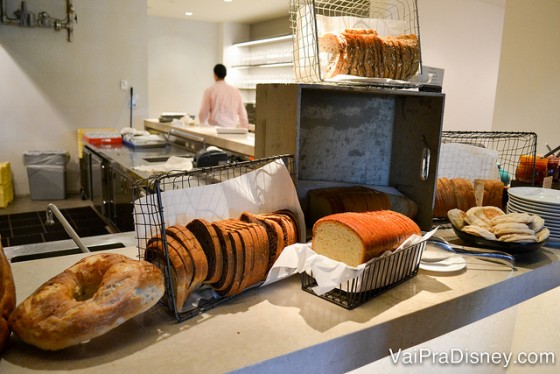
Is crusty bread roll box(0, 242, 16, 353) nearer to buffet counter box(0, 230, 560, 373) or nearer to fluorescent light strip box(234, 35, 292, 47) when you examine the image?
buffet counter box(0, 230, 560, 373)

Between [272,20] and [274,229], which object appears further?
[272,20]

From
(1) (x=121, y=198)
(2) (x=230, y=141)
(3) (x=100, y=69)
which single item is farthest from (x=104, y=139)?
(3) (x=100, y=69)

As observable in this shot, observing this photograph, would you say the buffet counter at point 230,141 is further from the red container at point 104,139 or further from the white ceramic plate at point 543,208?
the white ceramic plate at point 543,208

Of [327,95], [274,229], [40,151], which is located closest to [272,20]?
[40,151]

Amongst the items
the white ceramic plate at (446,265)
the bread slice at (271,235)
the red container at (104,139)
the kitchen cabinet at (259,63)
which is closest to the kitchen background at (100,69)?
the red container at (104,139)

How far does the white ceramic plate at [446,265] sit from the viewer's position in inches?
46.6

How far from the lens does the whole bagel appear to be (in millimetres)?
705

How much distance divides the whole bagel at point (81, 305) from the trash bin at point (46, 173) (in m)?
5.18

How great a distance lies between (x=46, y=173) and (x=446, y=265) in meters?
5.36

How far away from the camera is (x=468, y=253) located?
4.35ft

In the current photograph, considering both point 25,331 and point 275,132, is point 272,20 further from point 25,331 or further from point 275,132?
point 25,331

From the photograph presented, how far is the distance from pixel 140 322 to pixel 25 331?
0.66 feet

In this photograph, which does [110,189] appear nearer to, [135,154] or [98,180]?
[135,154]

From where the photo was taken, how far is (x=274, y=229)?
1057 millimetres
